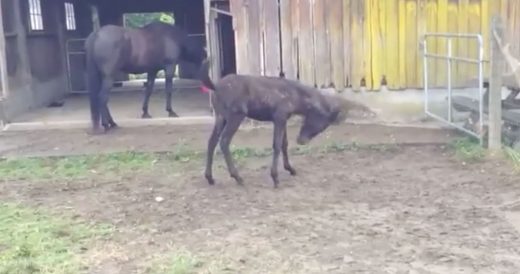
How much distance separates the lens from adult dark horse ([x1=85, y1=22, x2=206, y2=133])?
8.56 m

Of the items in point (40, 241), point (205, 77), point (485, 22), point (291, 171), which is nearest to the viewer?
point (40, 241)

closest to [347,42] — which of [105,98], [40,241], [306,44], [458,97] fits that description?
[306,44]

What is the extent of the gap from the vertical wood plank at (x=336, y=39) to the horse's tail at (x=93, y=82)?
282 cm

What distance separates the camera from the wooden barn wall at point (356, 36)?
27.9 feet

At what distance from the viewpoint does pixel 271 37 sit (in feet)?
28.5

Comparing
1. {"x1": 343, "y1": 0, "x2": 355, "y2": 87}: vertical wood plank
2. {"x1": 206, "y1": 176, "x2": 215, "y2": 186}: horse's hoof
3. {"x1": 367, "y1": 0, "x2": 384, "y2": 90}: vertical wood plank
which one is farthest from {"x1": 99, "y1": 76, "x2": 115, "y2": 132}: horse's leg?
{"x1": 367, "y1": 0, "x2": 384, "y2": 90}: vertical wood plank

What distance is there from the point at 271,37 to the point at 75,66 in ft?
19.8

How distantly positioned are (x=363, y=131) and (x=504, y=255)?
13.9 ft

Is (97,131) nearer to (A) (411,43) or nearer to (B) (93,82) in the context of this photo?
(B) (93,82)

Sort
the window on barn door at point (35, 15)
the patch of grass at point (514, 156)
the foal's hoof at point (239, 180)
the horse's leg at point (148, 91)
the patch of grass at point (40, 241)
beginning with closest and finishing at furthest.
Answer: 1. the patch of grass at point (40, 241)
2. the foal's hoof at point (239, 180)
3. the patch of grass at point (514, 156)
4. the horse's leg at point (148, 91)
5. the window on barn door at point (35, 15)

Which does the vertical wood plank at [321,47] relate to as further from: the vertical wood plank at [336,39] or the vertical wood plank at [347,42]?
the vertical wood plank at [347,42]

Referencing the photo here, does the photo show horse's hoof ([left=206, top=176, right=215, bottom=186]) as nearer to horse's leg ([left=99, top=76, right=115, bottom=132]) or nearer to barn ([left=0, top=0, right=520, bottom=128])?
barn ([left=0, top=0, right=520, bottom=128])

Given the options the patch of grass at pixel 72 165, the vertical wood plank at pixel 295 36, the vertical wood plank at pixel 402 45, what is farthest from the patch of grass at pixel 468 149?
the patch of grass at pixel 72 165

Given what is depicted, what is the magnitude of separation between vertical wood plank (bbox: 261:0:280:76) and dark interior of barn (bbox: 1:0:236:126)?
0.70m
